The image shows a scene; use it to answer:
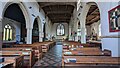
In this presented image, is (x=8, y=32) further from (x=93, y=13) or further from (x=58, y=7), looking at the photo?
(x=93, y=13)

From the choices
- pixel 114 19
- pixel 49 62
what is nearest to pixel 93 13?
pixel 49 62

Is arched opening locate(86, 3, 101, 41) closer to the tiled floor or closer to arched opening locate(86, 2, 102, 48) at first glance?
arched opening locate(86, 2, 102, 48)

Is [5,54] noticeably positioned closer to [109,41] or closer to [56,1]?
[109,41]

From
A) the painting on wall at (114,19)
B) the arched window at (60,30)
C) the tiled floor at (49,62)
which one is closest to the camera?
the painting on wall at (114,19)

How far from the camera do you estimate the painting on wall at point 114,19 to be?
10.2 ft

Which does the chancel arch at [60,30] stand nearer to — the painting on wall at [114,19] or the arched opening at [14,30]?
the arched opening at [14,30]

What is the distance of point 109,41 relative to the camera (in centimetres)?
371

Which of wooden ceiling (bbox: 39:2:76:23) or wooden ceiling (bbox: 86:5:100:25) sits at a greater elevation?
wooden ceiling (bbox: 39:2:76:23)

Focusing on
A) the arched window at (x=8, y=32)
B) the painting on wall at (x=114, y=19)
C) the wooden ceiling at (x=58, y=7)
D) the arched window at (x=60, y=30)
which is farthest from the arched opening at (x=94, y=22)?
the arched window at (x=8, y=32)

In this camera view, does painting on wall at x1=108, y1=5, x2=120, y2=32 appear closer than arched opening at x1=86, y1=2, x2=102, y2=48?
Yes

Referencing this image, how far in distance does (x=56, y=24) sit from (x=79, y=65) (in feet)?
77.9

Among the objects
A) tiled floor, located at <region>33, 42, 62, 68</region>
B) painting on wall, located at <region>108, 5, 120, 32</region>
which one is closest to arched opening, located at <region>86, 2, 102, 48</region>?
tiled floor, located at <region>33, 42, 62, 68</region>

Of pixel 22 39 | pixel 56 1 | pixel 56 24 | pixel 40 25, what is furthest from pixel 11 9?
pixel 56 24

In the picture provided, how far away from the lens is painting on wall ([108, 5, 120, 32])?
10.2 feet
